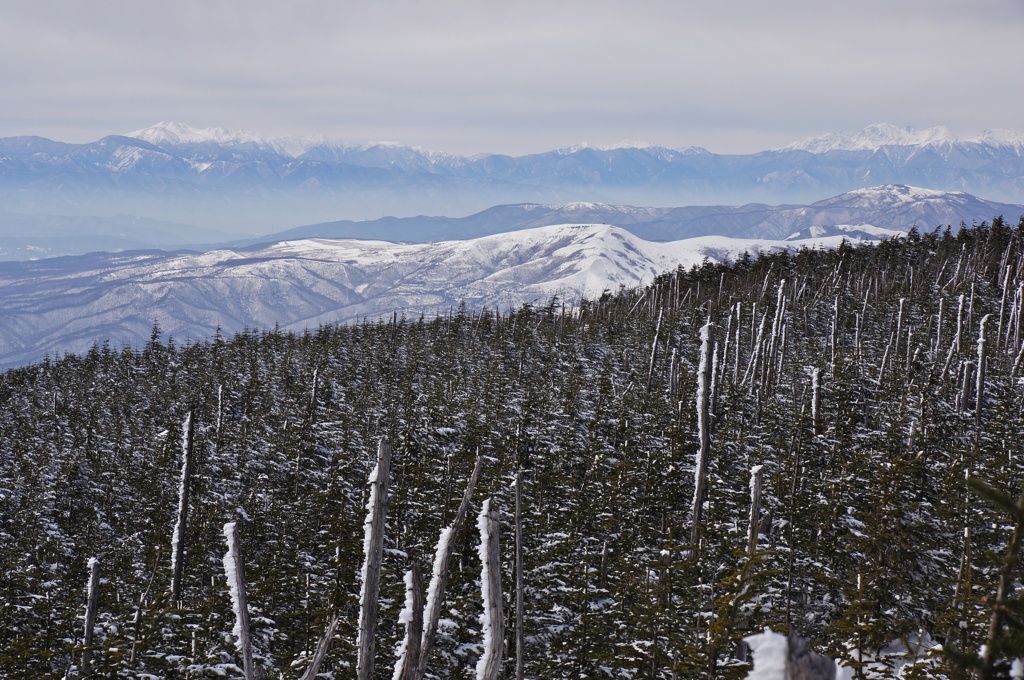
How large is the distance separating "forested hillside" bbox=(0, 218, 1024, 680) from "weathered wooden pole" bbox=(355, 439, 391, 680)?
142 inches

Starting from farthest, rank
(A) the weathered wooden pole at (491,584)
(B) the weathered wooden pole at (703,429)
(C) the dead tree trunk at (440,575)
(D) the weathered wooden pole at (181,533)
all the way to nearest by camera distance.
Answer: (D) the weathered wooden pole at (181,533)
(B) the weathered wooden pole at (703,429)
(C) the dead tree trunk at (440,575)
(A) the weathered wooden pole at (491,584)

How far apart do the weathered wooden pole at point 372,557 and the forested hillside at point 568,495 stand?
11.8 feet

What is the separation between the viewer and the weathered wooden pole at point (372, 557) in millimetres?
11008

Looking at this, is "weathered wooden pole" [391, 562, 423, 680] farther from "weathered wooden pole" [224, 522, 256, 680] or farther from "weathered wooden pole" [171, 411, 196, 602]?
"weathered wooden pole" [171, 411, 196, 602]

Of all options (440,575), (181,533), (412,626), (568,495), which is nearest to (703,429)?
(568,495)

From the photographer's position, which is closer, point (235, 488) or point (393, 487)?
point (393, 487)

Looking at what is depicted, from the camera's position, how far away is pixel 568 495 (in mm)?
30953

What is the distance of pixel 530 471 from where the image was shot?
126ft

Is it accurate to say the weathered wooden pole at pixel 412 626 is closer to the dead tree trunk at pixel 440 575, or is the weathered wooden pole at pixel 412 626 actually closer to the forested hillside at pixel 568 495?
the dead tree trunk at pixel 440 575

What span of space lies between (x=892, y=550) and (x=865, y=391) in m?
31.9

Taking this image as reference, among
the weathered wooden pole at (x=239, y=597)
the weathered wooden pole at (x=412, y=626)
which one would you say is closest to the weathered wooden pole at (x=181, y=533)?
the weathered wooden pole at (x=239, y=597)

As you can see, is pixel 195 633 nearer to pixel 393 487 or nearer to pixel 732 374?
pixel 393 487

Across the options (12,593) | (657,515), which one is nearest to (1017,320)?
(657,515)

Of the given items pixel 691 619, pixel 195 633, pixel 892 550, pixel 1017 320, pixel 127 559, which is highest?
pixel 1017 320
